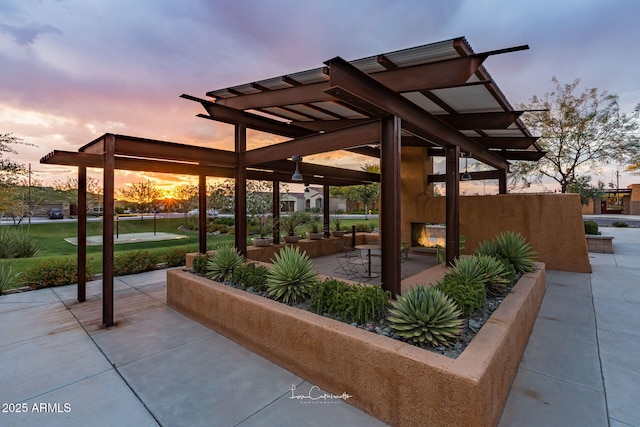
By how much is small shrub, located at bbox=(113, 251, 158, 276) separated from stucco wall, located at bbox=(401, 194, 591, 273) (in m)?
9.68

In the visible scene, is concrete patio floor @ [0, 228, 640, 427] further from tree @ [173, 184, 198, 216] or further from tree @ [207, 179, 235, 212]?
tree @ [173, 184, 198, 216]

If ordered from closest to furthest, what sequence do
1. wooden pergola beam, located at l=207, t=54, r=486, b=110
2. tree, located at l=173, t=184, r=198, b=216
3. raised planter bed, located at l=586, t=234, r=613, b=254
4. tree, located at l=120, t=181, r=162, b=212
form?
wooden pergola beam, located at l=207, t=54, r=486, b=110 → raised planter bed, located at l=586, t=234, r=613, b=254 → tree, located at l=173, t=184, r=198, b=216 → tree, located at l=120, t=181, r=162, b=212

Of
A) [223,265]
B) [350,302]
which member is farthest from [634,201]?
[223,265]

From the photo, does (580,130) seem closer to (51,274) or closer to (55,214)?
(51,274)

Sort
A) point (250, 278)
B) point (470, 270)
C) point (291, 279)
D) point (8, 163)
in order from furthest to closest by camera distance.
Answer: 1. point (8, 163)
2. point (250, 278)
3. point (470, 270)
4. point (291, 279)

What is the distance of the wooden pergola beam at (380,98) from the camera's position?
2.93m

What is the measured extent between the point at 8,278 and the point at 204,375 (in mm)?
6424

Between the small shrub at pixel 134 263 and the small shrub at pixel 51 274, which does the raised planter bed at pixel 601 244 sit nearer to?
the small shrub at pixel 134 263

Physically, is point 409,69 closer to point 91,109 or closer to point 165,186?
point 91,109

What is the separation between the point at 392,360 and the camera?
2244 mm

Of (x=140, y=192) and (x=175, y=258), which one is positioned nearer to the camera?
(x=175, y=258)

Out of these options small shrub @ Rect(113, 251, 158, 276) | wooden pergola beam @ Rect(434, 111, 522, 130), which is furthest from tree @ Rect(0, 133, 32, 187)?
wooden pergola beam @ Rect(434, 111, 522, 130)

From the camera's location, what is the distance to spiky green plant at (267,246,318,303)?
3682 mm

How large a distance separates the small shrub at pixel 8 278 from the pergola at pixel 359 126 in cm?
216
